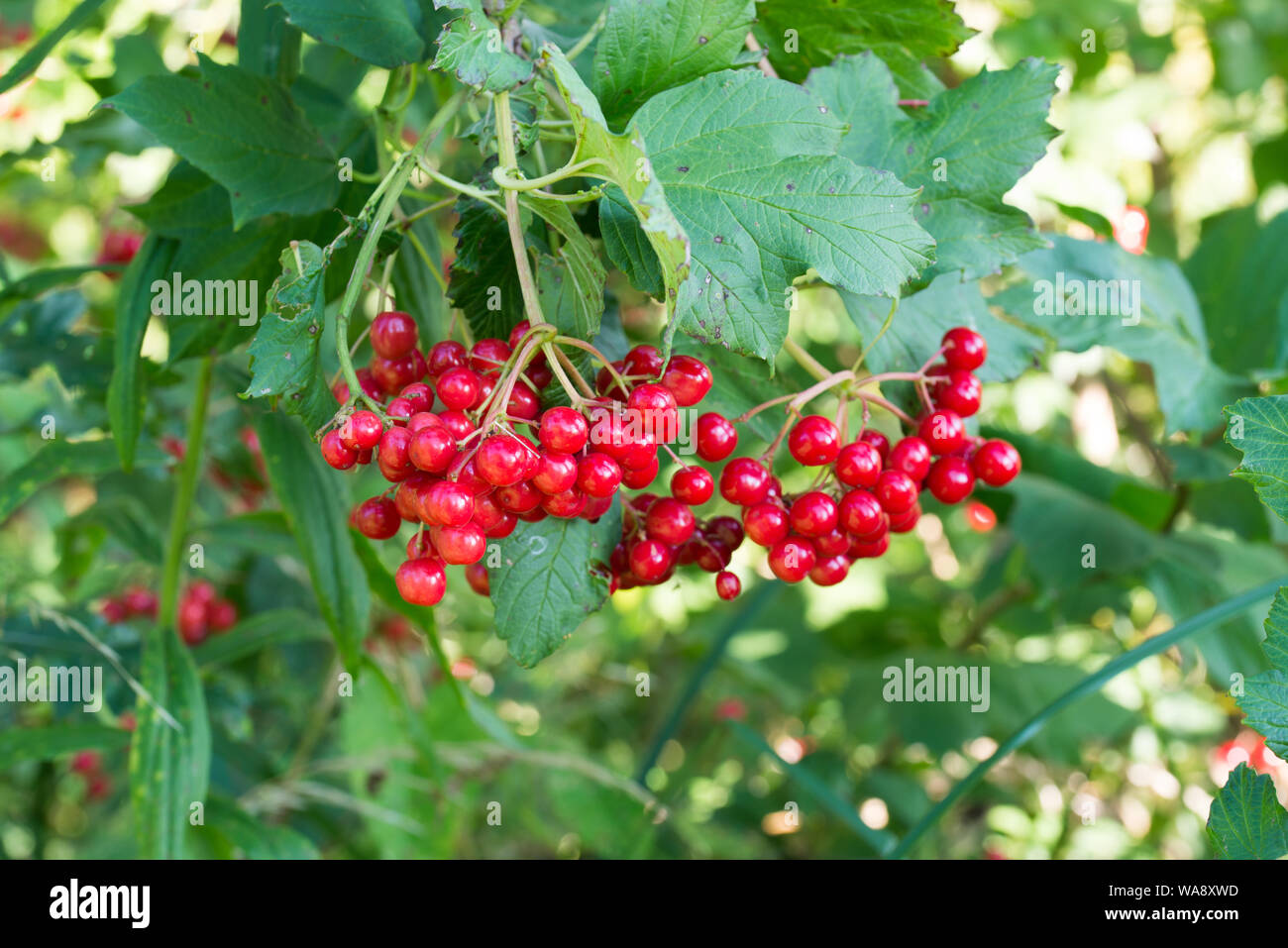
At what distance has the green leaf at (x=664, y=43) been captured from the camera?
0.51 m

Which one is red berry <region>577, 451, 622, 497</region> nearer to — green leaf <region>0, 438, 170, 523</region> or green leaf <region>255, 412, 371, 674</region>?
green leaf <region>255, 412, 371, 674</region>

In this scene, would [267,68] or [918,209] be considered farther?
[267,68]

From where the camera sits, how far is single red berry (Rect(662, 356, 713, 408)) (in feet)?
1.74

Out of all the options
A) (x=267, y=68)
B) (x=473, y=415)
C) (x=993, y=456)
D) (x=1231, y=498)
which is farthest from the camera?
(x=1231, y=498)

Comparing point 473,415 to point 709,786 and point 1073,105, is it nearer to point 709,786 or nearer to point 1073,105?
point 709,786

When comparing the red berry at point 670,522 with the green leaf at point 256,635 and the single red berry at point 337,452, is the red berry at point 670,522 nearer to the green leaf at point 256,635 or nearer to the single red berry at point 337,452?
the single red berry at point 337,452

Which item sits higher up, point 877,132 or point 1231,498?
point 877,132

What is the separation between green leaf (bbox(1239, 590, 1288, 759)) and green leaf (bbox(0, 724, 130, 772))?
867mm

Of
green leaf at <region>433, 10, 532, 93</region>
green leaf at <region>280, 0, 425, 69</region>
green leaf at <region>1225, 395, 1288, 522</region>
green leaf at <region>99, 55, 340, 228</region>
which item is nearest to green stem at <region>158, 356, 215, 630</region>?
green leaf at <region>99, 55, 340, 228</region>

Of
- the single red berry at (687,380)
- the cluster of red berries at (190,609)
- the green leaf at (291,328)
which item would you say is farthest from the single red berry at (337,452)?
the cluster of red berries at (190,609)

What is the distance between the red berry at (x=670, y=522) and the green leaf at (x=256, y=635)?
0.61 meters
